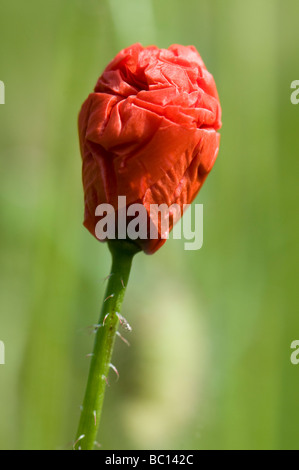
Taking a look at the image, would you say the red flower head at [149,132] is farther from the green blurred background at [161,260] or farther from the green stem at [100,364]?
the green blurred background at [161,260]

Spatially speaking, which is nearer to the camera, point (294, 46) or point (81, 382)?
point (81, 382)

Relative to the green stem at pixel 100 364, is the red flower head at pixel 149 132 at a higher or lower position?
higher

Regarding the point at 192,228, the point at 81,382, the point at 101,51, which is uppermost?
the point at 101,51

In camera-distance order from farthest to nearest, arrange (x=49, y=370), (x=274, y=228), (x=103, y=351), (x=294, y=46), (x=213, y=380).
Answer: (x=294, y=46)
(x=274, y=228)
(x=213, y=380)
(x=49, y=370)
(x=103, y=351)

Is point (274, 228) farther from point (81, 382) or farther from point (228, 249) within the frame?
point (81, 382)

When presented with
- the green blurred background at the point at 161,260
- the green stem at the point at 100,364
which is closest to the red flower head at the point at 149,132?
the green stem at the point at 100,364

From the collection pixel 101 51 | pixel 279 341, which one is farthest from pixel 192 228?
pixel 101 51
